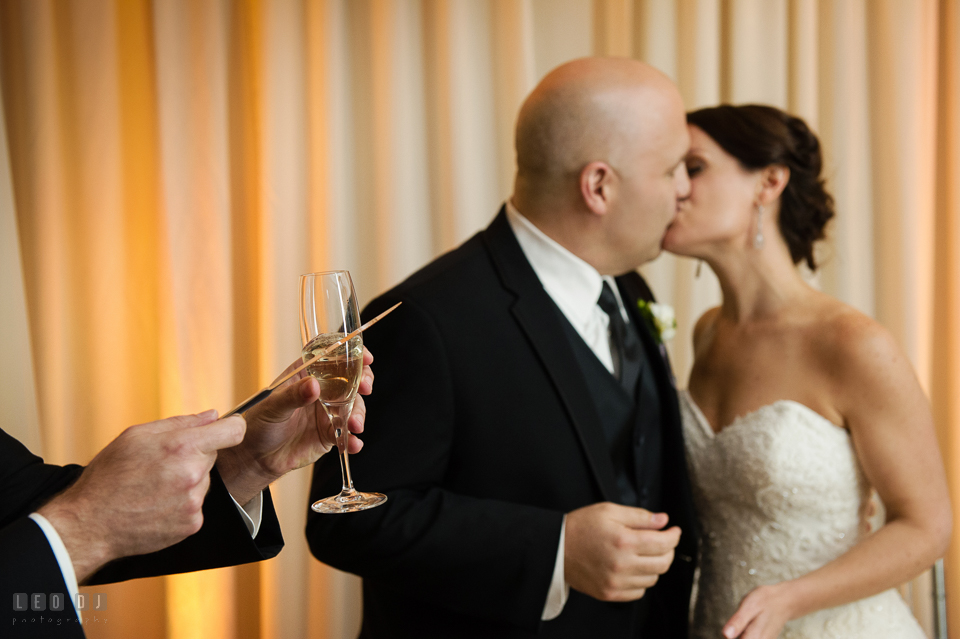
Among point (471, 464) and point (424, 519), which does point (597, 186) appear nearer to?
point (471, 464)

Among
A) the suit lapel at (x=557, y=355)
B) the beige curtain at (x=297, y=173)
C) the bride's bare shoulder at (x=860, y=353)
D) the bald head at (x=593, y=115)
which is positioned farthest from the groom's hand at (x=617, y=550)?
the beige curtain at (x=297, y=173)

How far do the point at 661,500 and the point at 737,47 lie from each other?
2064mm

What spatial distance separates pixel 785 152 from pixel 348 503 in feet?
Result: 5.88

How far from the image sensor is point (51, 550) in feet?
2.82

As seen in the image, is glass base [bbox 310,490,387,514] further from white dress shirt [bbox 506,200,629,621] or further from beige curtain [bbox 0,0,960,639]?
beige curtain [bbox 0,0,960,639]

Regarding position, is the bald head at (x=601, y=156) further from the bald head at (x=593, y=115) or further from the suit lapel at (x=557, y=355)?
the suit lapel at (x=557, y=355)

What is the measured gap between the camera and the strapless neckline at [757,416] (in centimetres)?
201

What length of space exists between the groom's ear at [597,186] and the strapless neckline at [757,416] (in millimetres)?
726

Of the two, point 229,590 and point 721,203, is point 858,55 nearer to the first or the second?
point 721,203

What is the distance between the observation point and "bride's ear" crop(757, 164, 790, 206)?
7.26 ft

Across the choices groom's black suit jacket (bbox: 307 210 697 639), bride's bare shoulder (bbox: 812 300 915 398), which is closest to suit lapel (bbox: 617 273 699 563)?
groom's black suit jacket (bbox: 307 210 697 639)

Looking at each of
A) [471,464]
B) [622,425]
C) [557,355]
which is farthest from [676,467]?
[471,464]

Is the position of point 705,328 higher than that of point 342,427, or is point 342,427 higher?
point 342,427

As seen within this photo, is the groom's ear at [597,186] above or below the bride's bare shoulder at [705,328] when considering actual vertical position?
above
